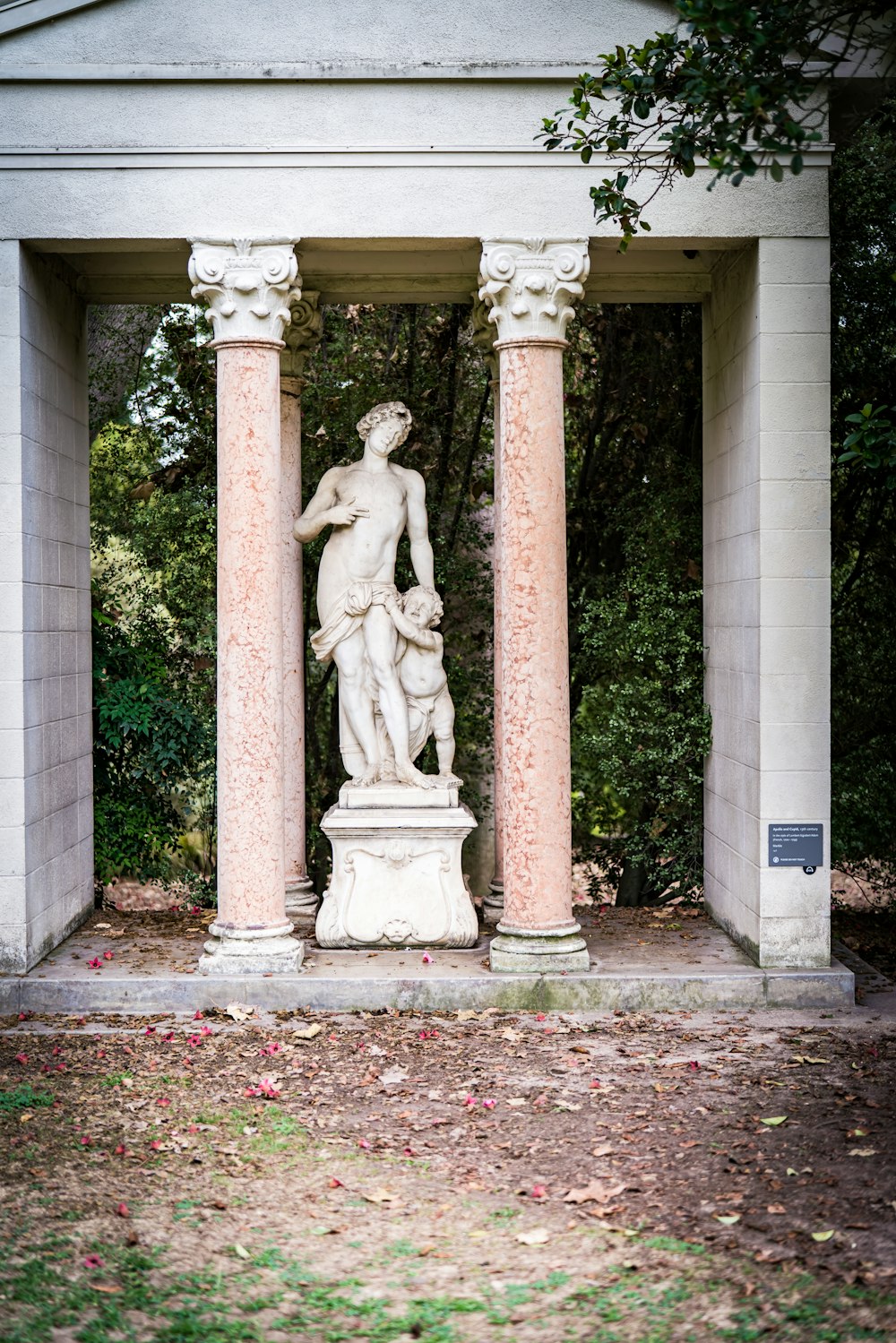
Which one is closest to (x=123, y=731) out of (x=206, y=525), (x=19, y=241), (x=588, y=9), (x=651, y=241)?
(x=206, y=525)

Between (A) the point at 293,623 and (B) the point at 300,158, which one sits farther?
(A) the point at 293,623

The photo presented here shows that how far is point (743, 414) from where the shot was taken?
30.0 ft

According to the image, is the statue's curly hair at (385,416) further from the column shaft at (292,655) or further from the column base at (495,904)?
the column base at (495,904)

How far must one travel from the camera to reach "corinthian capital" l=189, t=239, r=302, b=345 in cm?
855

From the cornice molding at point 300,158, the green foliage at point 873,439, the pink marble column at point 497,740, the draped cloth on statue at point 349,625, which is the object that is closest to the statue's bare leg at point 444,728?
the pink marble column at point 497,740

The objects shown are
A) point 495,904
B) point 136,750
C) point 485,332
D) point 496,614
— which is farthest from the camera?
point 136,750

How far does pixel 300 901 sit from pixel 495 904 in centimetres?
150

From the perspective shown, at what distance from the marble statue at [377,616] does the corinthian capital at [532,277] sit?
1479mm

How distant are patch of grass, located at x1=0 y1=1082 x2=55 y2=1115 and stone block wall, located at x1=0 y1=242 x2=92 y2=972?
5.68 ft

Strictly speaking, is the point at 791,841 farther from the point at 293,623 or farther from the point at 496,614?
the point at 293,623

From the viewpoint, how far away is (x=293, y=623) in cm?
1066

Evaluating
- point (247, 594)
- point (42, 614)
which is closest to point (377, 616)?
point (247, 594)

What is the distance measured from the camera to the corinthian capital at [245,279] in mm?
8555

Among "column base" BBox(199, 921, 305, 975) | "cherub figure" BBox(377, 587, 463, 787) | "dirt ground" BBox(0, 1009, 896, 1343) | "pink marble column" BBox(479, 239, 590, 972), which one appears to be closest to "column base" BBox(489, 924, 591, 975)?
"pink marble column" BBox(479, 239, 590, 972)
